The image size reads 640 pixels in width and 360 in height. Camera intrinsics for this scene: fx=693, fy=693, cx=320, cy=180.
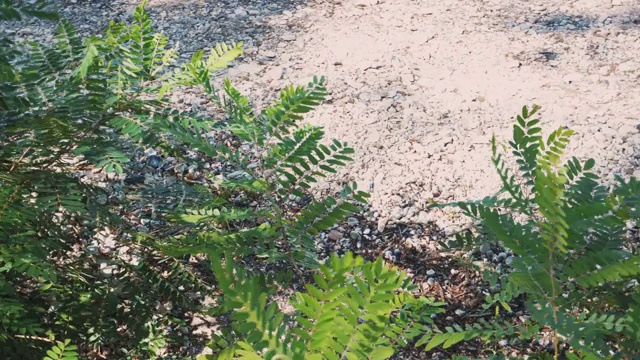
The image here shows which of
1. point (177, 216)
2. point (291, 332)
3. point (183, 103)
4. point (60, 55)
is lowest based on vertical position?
point (183, 103)

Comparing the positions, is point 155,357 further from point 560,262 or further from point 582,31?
point 582,31

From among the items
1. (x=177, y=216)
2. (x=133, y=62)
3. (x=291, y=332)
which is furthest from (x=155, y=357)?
(x=291, y=332)

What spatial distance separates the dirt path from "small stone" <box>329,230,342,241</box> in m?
0.21

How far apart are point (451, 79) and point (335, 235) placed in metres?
1.10

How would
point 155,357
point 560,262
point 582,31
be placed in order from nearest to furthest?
1. point 560,262
2. point 155,357
3. point 582,31

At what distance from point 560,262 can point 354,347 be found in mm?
526

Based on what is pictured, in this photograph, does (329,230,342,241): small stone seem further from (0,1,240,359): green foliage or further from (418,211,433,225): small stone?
(0,1,240,359): green foliage

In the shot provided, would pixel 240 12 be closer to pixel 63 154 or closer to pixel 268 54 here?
pixel 268 54

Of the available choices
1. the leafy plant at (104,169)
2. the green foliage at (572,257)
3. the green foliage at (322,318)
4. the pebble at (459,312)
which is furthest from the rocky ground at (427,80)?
the green foliage at (322,318)

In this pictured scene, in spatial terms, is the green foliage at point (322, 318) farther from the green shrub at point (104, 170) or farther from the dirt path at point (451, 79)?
the dirt path at point (451, 79)

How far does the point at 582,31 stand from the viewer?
360 cm

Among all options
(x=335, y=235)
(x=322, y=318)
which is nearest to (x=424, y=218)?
(x=335, y=235)

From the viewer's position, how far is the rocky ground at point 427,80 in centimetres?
281

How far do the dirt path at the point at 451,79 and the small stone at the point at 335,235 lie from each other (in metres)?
0.21
